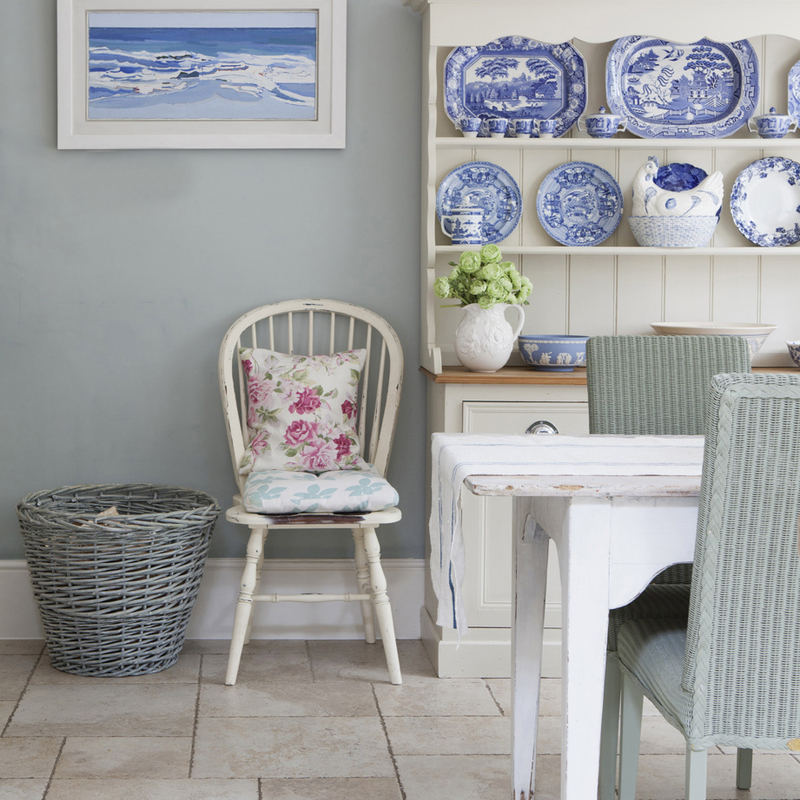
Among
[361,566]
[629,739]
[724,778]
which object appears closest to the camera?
[629,739]

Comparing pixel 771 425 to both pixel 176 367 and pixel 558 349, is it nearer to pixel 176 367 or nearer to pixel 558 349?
pixel 558 349

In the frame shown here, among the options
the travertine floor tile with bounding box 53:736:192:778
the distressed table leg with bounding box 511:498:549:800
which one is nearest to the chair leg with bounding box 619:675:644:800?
the distressed table leg with bounding box 511:498:549:800

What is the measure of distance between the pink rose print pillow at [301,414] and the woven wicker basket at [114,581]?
233 millimetres

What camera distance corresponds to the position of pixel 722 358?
197 centimetres

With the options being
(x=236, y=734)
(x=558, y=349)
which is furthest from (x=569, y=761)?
(x=558, y=349)

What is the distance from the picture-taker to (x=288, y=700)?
247 cm

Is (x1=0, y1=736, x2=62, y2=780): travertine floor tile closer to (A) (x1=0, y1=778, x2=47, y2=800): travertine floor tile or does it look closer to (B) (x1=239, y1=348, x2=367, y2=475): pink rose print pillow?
(A) (x1=0, y1=778, x2=47, y2=800): travertine floor tile

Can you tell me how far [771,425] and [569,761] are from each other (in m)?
0.59

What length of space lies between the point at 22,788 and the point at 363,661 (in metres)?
1.05

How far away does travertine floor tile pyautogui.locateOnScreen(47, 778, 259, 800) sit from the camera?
195cm

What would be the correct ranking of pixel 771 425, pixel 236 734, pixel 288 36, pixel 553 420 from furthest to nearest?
1. pixel 288 36
2. pixel 553 420
3. pixel 236 734
4. pixel 771 425

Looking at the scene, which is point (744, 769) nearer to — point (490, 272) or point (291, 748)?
point (291, 748)

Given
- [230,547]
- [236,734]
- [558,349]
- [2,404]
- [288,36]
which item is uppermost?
[288,36]

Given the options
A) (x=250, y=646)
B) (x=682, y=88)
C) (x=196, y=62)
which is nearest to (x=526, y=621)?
(x=250, y=646)
